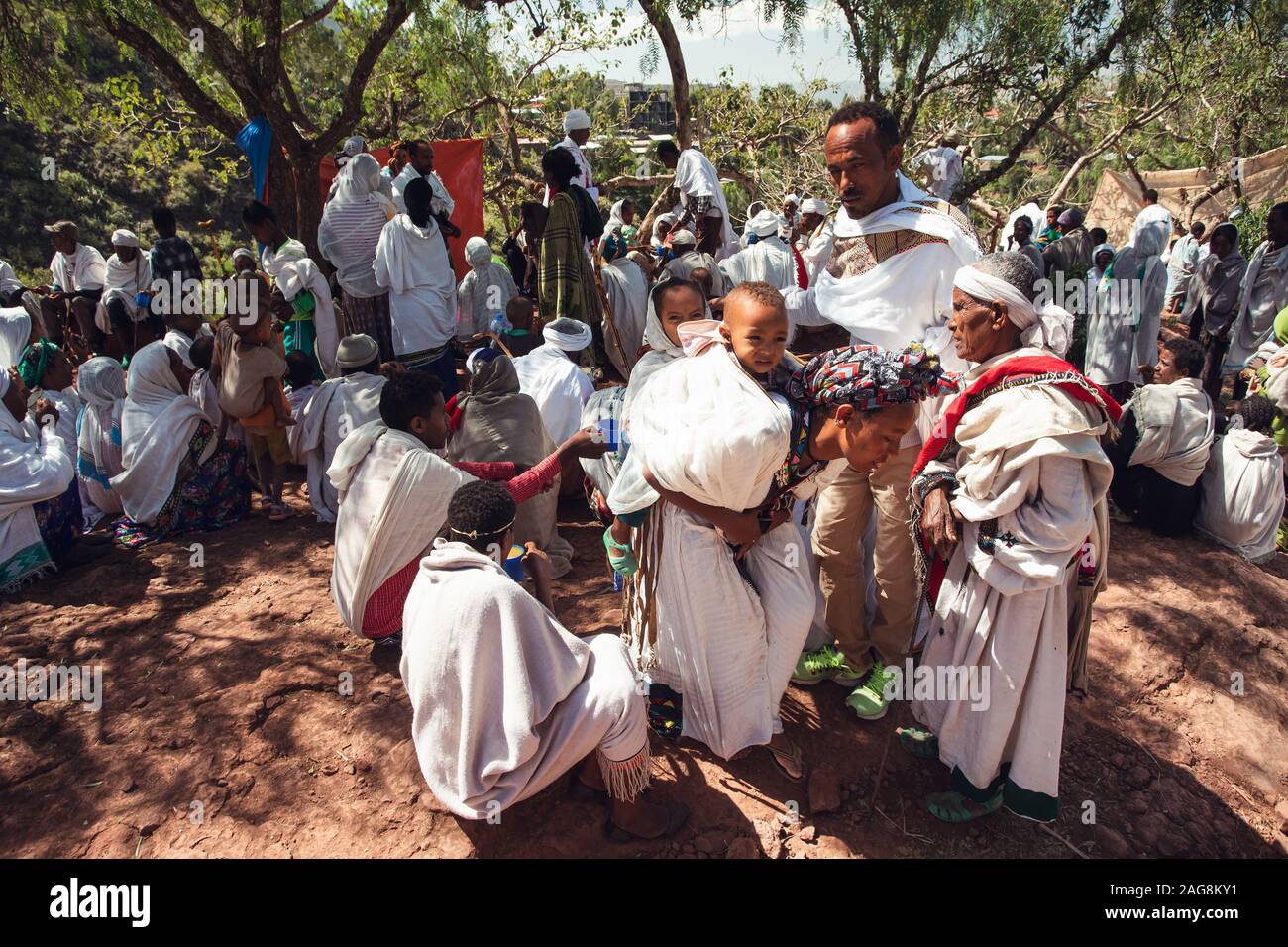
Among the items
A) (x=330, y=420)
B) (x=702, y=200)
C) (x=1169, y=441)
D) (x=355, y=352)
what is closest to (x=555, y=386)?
(x=355, y=352)

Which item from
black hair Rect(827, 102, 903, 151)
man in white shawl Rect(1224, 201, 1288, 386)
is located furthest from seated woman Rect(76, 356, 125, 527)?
man in white shawl Rect(1224, 201, 1288, 386)

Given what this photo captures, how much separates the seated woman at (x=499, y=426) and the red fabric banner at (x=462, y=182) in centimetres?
599

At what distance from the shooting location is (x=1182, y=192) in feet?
55.5

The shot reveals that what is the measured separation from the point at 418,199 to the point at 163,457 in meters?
2.65

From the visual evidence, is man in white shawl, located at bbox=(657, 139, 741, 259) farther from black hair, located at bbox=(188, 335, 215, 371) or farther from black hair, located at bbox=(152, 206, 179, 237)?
black hair, located at bbox=(152, 206, 179, 237)

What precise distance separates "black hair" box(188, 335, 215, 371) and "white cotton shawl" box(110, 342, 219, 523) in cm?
32

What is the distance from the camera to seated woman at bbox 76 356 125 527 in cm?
556

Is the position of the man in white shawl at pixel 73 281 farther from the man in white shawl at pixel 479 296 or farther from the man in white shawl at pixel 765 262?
the man in white shawl at pixel 765 262

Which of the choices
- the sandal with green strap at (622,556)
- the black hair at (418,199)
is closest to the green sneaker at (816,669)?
the sandal with green strap at (622,556)

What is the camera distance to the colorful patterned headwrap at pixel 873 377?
8.01ft
